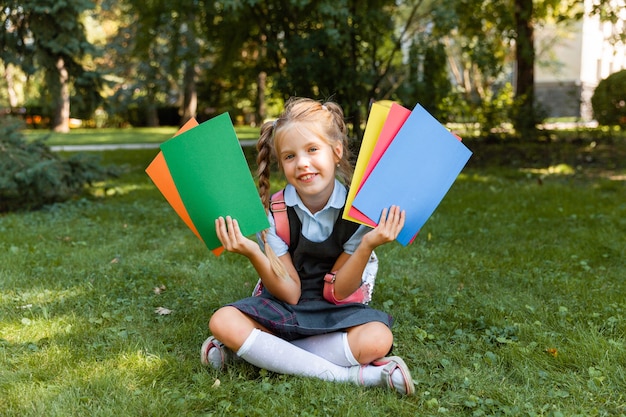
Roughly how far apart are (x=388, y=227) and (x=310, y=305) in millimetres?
513

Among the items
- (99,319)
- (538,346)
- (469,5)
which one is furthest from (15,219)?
(469,5)

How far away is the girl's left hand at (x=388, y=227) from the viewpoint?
238 centimetres

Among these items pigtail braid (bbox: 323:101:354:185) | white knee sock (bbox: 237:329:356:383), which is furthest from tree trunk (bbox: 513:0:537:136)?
white knee sock (bbox: 237:329:356:383)

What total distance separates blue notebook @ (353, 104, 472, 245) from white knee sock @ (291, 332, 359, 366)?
51cm

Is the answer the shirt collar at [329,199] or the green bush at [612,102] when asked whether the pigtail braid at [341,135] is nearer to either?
the shirt collar at [329,199]

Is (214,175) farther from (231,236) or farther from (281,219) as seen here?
(281,219)

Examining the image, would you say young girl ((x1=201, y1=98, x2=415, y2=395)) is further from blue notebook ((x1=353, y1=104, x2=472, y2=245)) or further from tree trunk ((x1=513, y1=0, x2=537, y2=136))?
tree trunk ((x1=513, y1=0, x2=537, y2=136))

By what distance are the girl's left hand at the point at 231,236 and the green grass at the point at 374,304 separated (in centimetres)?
50

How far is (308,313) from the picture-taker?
2.64m

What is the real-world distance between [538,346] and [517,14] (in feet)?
27.6

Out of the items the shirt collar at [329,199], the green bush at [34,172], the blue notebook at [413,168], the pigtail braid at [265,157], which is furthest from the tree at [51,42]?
the blue notebook at [413,168]

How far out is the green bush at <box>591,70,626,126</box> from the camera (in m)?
9.39

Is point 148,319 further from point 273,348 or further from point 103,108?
point 103,108

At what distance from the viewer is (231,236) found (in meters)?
2.38
